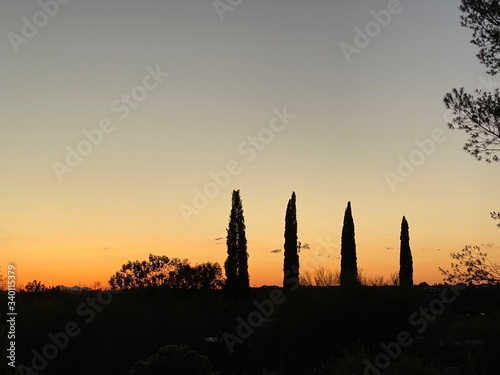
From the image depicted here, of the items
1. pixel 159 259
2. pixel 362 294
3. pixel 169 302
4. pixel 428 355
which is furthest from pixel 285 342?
pixel 159 259

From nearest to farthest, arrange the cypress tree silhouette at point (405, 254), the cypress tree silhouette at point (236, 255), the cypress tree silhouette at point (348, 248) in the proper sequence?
the cypress tree silhouette at point (236, 255) < the cypress tree silhouette at point (348, 248) < the cypress tree silhouette at point (405, 254)

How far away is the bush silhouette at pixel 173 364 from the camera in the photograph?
19.9m

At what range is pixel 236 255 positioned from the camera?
1722 inches

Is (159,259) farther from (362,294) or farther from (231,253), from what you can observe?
(362,294)

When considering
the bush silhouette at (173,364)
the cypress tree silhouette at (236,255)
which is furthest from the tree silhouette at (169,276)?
the bush silhouette at (173,364)

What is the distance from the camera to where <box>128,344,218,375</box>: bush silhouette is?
1988 centimetres

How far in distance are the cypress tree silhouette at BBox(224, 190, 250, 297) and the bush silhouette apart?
72.2 feet

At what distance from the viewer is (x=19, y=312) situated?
2764cm

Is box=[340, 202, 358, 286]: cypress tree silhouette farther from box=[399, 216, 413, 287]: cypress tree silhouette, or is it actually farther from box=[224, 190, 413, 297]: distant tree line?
box=[399, 216, 413, 287]: cypress tree silhouette

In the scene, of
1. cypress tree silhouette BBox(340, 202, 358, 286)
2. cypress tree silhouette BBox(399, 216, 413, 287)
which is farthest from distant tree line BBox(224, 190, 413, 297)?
cypress tree silhouette BBox(399, 216, 413, 287)

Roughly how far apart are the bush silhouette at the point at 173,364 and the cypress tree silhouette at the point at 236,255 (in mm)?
22006

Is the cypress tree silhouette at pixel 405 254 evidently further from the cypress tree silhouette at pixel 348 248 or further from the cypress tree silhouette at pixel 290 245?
the cypress tree silhouette at pixel 290 245

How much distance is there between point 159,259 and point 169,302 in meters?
24.4

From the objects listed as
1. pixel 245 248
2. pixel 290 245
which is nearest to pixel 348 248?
pixel 290 245
